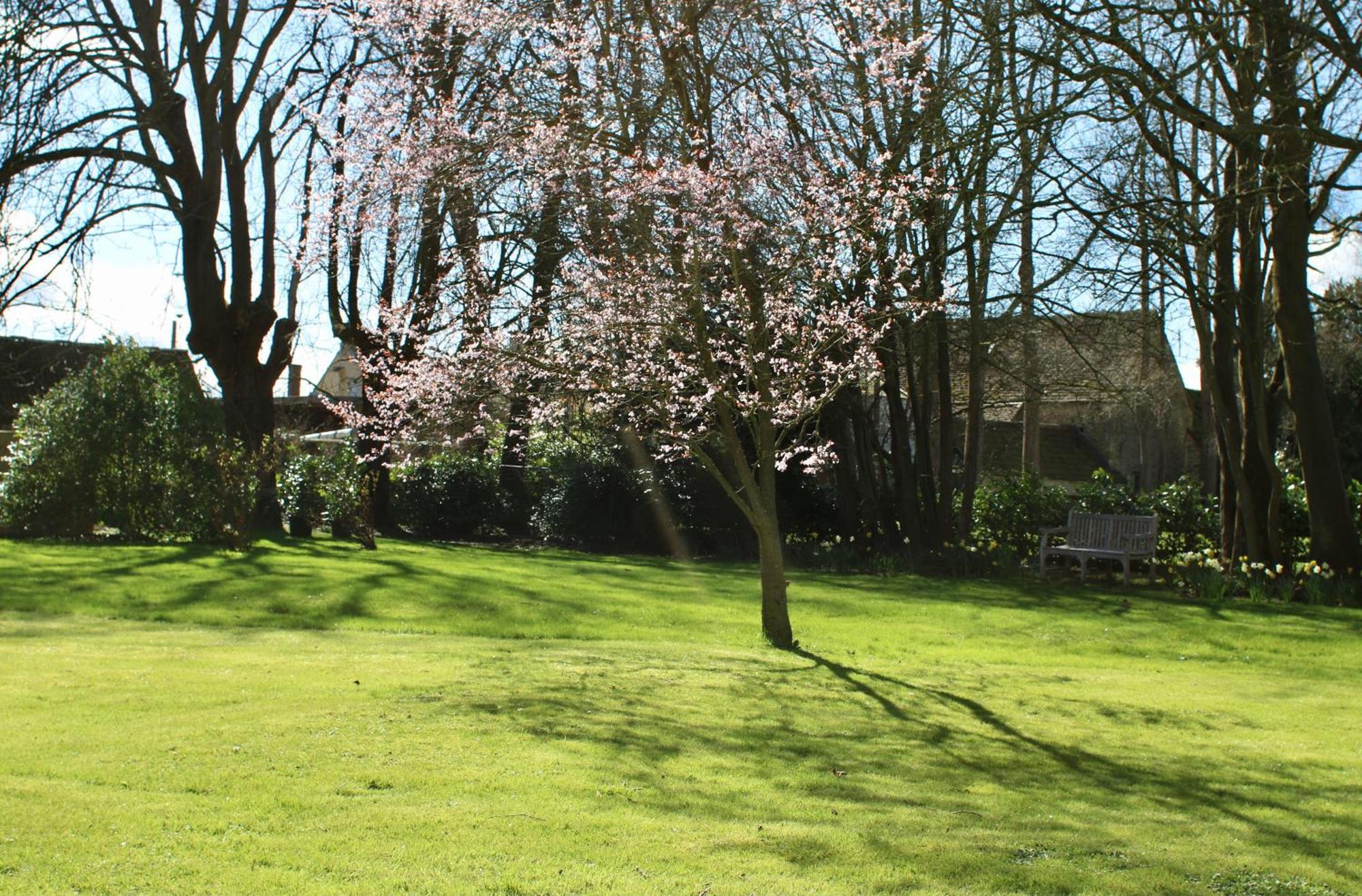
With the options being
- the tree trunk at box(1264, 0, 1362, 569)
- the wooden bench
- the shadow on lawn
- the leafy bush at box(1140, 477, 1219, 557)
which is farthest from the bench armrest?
the shadow on lawn

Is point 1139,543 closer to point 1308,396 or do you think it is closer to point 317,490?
point 1308,396

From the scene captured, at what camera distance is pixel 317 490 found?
2322 centimetres

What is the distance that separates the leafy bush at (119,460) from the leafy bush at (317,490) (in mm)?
2917

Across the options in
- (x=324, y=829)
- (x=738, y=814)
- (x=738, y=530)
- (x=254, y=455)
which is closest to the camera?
(x=324, y=829)

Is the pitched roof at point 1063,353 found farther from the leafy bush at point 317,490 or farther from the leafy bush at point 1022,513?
the leafy bush at point 317,490

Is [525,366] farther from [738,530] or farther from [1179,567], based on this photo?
[738,530]

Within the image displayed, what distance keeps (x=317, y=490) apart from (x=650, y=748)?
1810 cm

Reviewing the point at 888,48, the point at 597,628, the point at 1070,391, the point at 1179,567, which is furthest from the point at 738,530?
the point at 888,48

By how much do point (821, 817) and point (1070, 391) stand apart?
1622 cm

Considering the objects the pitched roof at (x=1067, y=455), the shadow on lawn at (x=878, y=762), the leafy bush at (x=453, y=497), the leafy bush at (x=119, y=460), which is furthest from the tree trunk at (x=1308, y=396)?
the pitched roof at (x=1067, y=455)

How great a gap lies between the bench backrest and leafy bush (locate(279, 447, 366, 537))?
12.0 meters

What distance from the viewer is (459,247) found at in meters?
15.9

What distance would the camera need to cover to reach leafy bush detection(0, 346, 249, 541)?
18.5 m

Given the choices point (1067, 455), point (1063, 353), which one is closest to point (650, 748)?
point (1063, 353)
